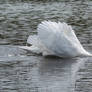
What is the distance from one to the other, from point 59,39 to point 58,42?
0.32ft

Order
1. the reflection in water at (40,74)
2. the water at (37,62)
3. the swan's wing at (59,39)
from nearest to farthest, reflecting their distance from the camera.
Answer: the reflection in water at (40,74) → the water at (37,62) → the swan's wing at (59,39)

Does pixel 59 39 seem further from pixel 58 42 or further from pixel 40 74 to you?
pixel 40 74

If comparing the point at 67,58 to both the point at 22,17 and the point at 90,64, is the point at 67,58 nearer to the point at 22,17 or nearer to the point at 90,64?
the point at 90,64

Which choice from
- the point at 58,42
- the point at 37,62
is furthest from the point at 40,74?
the point at 58,42

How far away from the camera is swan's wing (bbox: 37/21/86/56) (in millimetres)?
15391

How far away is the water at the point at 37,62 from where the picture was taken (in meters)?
12.0

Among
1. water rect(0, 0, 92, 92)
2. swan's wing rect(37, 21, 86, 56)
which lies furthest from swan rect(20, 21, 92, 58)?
water rect(0, 0, 92, 92)

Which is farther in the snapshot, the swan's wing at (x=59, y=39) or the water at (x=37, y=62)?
the swan's wing at (x=59, y=39)

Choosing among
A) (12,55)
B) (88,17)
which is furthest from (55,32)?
(88,17)

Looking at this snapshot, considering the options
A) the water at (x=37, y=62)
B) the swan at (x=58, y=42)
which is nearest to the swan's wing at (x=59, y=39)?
the swan at (x=58, y=42)

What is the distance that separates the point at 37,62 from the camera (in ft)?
49.1

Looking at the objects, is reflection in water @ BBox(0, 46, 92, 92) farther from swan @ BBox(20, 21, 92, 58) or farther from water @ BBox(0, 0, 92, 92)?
swan @ BBox(20, 21, 92, 58)

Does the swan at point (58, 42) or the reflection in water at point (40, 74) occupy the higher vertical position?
the swan at point (58, 42)

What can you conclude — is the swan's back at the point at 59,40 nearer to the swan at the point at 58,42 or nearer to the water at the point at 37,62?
the swan at the point at 58,42
